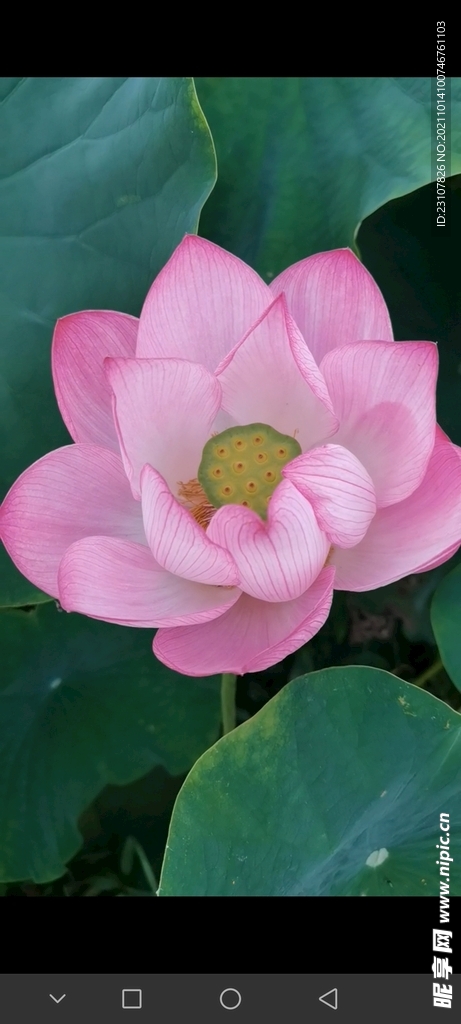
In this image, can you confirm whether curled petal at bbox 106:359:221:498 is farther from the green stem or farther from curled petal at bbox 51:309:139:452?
the green stem

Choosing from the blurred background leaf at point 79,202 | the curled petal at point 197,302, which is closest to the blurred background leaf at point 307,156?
the blurred background leaf at point 79,202

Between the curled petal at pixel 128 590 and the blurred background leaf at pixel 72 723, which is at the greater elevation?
the curled petal at pixel 128 590

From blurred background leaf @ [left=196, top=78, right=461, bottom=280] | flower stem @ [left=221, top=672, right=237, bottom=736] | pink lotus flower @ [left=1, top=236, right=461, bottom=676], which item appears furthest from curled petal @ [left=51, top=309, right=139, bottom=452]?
flower stem @ [left=221, top=672, right=237, bottom=736]

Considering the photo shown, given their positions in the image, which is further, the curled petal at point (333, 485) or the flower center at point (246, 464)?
the flower center at point (246, 464)

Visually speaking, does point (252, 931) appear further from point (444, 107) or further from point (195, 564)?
point (444, 107)

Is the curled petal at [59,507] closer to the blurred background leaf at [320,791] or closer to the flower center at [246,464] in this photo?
the flower center at [246,464]
